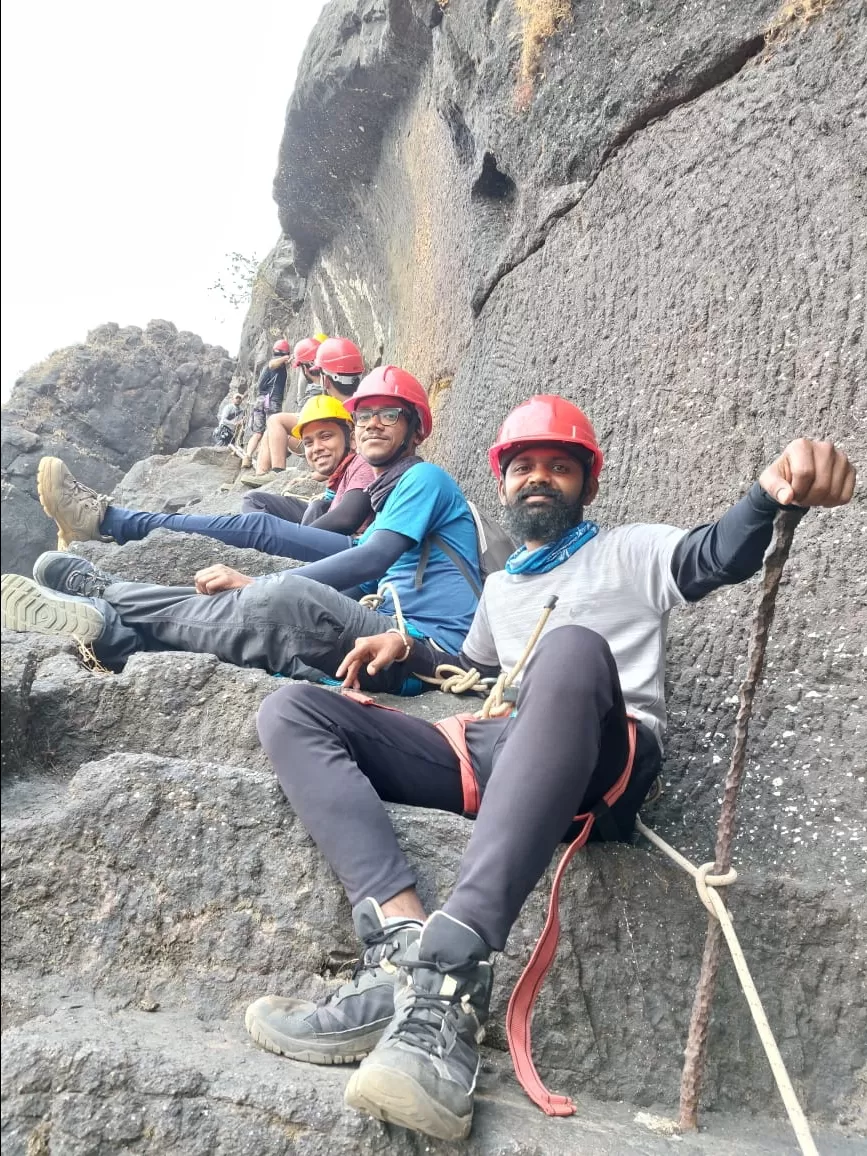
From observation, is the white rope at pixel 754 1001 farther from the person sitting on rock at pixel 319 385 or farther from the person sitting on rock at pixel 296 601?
the person sitting on rock at pixel 319 385

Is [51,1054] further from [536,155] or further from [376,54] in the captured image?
[376,54]

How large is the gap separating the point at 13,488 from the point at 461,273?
923 centimetres

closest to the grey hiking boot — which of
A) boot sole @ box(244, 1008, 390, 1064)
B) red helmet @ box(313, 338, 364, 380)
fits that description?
boot sole @ box(244, 1008, 390, 1064)

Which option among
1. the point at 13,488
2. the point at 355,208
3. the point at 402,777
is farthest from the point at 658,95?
the point at 13,488

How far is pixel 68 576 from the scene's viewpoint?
3680mm

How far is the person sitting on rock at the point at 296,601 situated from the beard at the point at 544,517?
0.73m

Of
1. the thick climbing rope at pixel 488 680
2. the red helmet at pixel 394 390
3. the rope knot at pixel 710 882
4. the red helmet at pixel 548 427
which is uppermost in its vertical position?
the red helmet at pixel 394 390

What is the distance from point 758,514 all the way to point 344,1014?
134 cm

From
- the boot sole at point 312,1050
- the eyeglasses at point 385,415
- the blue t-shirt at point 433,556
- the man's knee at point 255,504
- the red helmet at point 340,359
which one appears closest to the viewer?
the boot sole at point 312,1050

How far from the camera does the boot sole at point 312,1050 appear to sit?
1.81 meters

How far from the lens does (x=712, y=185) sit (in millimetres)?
3984

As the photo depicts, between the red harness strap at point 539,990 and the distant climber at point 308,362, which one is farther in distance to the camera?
the distant climber at point 308,362

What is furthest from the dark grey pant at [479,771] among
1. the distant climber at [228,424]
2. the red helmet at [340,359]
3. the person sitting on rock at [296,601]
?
the distant climber at [228,424]

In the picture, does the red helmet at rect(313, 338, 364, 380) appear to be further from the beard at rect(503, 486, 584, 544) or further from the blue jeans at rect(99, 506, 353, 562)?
the beard at rect(503, 486, 584, 544)
